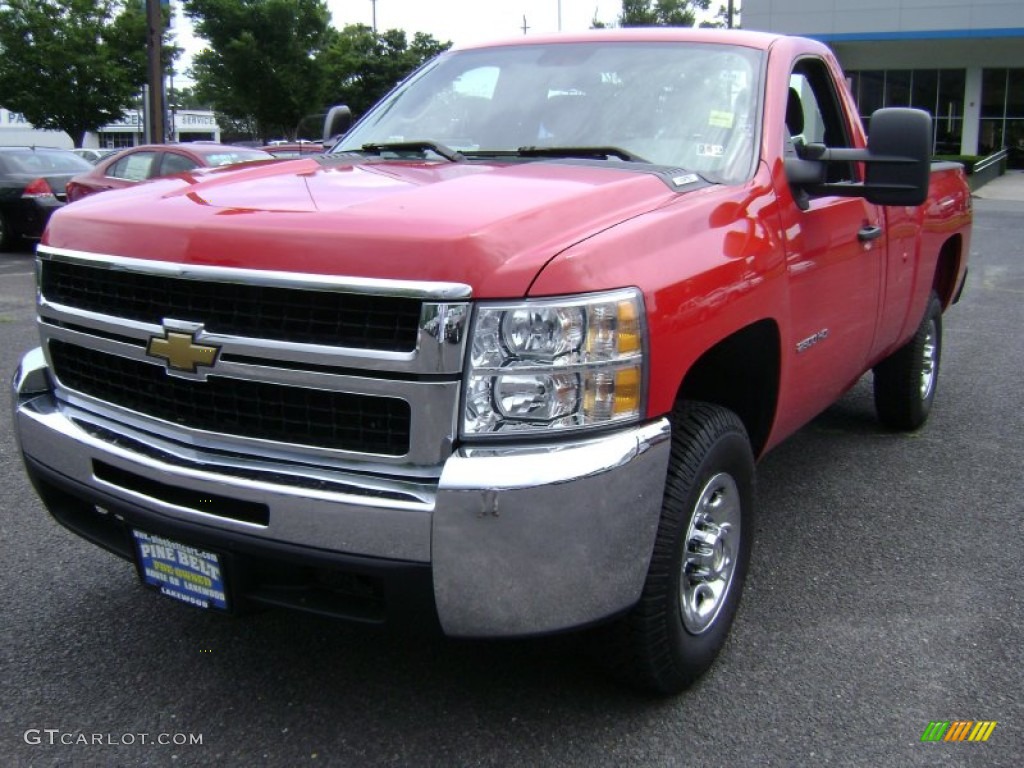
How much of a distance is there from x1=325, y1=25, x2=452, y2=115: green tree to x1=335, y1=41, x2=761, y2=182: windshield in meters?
35.3

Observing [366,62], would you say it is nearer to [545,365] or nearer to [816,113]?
[816,113]

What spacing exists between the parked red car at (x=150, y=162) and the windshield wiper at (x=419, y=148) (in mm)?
8402

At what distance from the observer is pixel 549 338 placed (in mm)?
2330

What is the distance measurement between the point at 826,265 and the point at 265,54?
3415cm

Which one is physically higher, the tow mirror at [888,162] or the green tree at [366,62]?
the green tree at [366,62]

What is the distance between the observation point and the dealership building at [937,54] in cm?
3033

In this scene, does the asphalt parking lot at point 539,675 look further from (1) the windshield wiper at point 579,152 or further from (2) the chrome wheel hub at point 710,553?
(1) the windshield wiper at point 579,152

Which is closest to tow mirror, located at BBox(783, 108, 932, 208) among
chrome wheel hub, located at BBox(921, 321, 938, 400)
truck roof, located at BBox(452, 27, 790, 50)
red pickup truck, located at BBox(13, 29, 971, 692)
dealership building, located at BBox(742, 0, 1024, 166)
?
red pickup truck, located at BBox(13, 29, 971, 692)

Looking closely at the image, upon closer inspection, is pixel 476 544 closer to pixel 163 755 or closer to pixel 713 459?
pixel 713 459

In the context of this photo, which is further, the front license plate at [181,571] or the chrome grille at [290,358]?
the front license plate at [181,571]

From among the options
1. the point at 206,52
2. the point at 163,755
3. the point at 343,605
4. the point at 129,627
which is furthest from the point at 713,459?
the point at 206,52

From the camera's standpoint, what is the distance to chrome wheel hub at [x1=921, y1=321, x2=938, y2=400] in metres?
5.51

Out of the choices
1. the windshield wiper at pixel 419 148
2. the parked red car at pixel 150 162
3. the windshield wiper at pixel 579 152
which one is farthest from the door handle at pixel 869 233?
the parked red car at pixel 150 162

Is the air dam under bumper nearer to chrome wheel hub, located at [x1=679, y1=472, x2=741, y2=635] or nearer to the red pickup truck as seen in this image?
the red pickup truck
